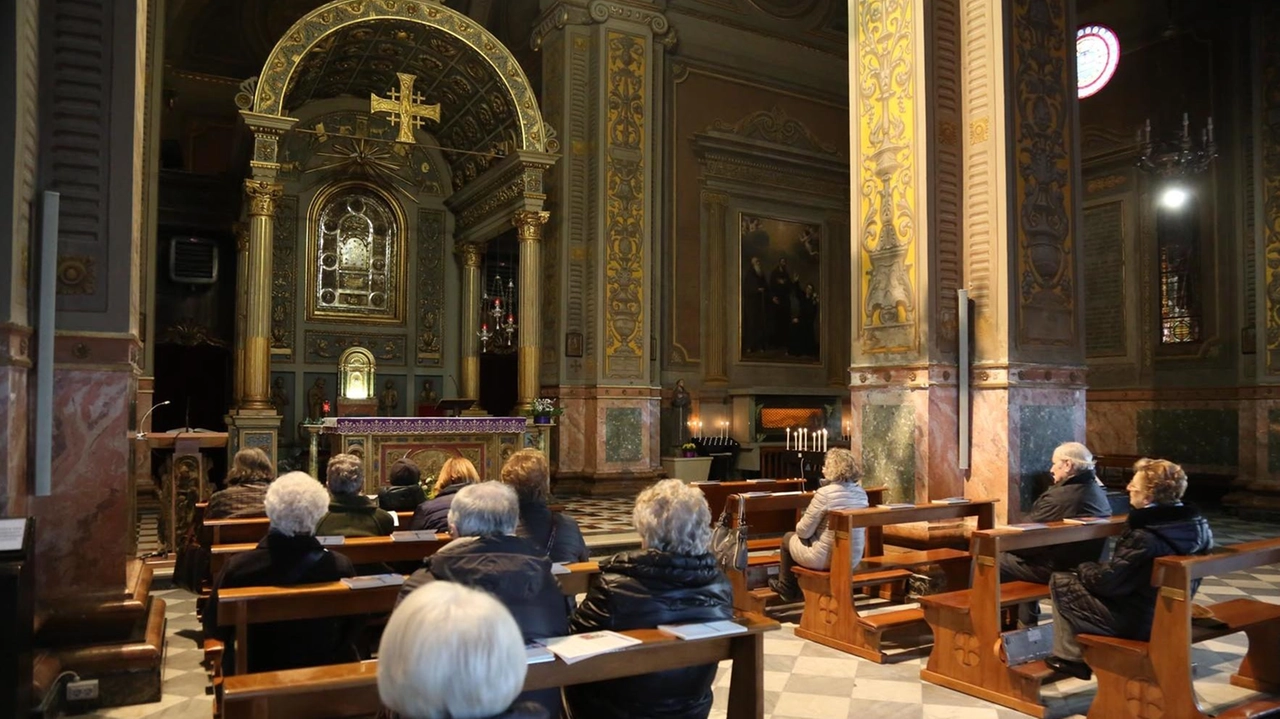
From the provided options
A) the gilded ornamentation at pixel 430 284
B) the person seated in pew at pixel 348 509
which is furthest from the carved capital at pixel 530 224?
the person seated in pew at pixel 348 509

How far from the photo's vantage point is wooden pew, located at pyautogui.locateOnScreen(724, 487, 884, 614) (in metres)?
5.92

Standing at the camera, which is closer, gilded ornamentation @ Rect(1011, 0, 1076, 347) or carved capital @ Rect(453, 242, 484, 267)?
gilded ornamentation @ Rect(1011, 0, 1076, 347)

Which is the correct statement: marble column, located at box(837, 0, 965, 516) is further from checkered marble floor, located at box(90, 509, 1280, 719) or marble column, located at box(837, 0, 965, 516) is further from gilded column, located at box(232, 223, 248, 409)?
gilded column, located at box(232, 223, 248, 409)

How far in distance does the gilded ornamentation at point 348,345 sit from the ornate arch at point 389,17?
4223 mm

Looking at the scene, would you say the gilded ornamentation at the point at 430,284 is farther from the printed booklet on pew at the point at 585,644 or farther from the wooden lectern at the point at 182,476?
the printed booklet on pew at the point at 585,644

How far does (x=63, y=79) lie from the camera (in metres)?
4.64

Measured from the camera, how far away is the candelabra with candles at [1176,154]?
1052 cm

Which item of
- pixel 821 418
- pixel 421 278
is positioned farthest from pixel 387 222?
pixel 821 418

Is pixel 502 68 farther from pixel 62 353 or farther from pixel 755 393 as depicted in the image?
pixel 62 353

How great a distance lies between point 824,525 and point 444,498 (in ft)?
7.82

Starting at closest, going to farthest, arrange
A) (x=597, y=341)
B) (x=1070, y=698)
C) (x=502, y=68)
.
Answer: (x=1070, y=698), (x=502, y=68), (x=597, y=341)

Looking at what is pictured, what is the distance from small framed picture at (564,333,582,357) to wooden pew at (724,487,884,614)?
6006mm

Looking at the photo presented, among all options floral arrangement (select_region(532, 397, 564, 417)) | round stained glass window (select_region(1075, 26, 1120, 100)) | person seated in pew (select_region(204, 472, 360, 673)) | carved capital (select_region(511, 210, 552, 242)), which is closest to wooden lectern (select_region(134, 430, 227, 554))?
person seated in pew (select_region(204, 472, 360, 673))

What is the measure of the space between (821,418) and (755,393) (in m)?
1.62
